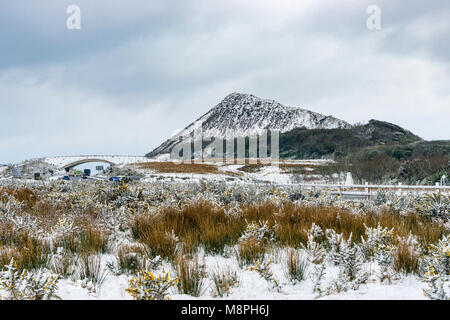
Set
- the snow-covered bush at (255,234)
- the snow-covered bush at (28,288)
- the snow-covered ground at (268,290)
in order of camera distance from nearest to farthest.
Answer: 1. the snow-covered bush at (28,288)
2. the snow-covered ground at (268,290)
3. the snow-covered bush at (255,234)

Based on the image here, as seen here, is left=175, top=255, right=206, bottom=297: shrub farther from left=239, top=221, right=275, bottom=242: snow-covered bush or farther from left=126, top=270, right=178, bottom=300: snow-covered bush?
left=239, top=221, right=275, bottom=242: snow-covered bush

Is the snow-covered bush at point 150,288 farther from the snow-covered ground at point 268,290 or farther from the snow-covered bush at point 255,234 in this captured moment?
the snow-covered bush at point 255,234

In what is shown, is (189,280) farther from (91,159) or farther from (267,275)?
(91,159)

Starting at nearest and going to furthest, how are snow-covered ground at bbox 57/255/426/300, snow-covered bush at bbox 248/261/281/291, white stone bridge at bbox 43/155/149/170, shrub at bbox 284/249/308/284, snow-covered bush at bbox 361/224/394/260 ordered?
snow-covered ground at bbox 57/255/426/300 → snow-covered bush at bbox 248/261/281/291 → shrub at bbox 284/249/308/284 → snow-covered bush at bbox 361/224/394/260 → white stone bridge at bbox 43/155/149/170

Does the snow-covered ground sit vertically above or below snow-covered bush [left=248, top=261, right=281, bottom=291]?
below

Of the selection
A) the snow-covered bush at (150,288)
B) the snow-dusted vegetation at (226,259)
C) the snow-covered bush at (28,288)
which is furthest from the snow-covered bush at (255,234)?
the snow-covered bush at (28,288)

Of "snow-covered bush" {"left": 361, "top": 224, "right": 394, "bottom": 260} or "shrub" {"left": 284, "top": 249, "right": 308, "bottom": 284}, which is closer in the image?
"shrub" {"left": 284, "top": 249, "right": 308, "bottom": 284}

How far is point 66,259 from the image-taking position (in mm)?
3477

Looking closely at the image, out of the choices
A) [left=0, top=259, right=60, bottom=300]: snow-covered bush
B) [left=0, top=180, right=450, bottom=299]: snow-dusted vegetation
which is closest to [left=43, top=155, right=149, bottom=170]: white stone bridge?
[left=0, top=180, right=450, bottom=299]: snow-dusted vegetation
